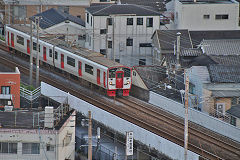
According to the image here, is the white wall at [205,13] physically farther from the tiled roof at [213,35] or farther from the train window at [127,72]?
the train window at [127,72]

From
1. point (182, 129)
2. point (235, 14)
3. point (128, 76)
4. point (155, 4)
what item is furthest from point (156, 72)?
point (155, 4)

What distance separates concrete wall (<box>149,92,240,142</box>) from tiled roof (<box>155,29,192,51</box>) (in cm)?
986

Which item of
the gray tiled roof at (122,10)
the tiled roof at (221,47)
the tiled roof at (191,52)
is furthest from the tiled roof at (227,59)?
the gray tiled roof at (122,10)

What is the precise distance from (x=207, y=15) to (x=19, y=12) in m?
17.1

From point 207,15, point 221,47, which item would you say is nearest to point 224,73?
point 221,47

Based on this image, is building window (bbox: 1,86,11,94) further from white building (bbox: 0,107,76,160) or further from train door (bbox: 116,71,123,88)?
white building (bbox: 0,107,76,160)

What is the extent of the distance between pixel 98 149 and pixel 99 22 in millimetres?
19979

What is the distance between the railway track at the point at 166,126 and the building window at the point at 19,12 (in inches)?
832

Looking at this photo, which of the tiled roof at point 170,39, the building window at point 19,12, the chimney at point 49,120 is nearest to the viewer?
the chimney at point 49,120

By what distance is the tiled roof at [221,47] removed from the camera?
47844 millimetres

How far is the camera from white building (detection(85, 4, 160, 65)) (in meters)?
53.9

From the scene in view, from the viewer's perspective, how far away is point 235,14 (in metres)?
55.9

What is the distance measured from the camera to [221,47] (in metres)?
48.2

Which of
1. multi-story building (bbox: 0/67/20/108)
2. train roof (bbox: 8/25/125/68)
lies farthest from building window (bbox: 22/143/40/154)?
train roof (bbox: 8/25/125/68)
